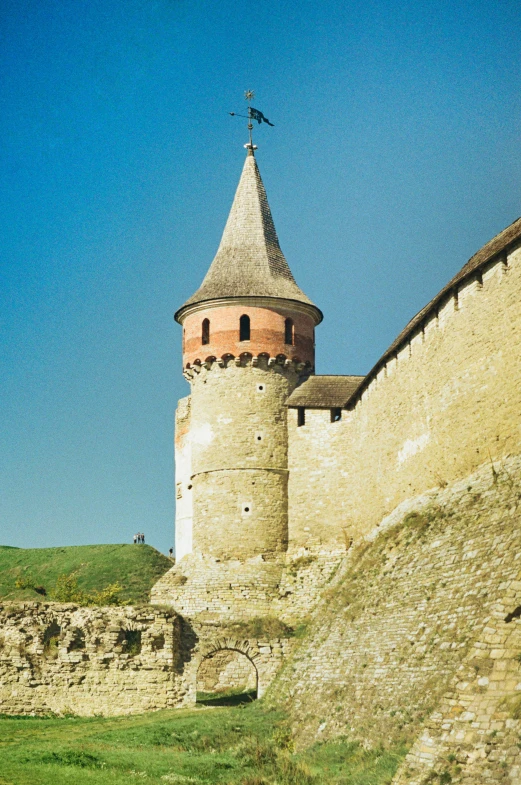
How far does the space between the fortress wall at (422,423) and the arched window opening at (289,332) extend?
2.58m

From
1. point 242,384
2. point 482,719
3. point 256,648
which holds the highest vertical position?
point 242,384

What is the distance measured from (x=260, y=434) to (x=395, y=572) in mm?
11103

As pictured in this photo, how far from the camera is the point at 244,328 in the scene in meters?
37.3

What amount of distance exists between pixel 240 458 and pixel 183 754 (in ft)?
43.7

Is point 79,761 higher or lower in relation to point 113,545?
lower

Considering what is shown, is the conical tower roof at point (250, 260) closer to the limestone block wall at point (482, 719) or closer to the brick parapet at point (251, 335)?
the brick parapet at point (251, 335)

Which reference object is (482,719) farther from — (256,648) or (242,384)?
(242,384)

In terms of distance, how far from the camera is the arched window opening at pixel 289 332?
37594 mm

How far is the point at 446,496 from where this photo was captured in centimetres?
2614

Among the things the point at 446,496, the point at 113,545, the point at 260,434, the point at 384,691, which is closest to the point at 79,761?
the point at 384,691

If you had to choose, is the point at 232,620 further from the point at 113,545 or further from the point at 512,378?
the point at 113,545

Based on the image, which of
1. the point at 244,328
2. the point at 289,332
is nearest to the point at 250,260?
the point at 244,328

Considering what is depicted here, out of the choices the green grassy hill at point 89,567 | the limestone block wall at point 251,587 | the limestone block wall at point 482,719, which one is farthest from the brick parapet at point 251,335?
the limestone block wall at point 482,719

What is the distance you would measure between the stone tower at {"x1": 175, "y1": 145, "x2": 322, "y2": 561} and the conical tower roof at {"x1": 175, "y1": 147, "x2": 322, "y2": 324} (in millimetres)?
48
